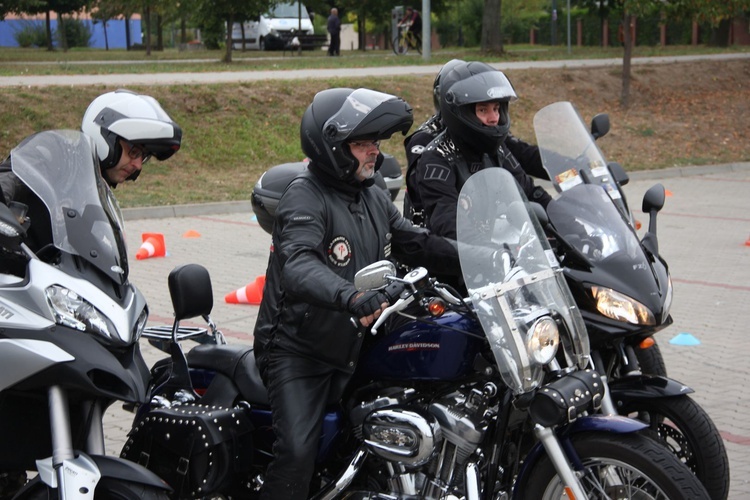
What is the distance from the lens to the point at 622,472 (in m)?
3.63

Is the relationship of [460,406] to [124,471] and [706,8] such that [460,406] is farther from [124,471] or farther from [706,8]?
[706,8]

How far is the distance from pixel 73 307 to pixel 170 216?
34.2 ft

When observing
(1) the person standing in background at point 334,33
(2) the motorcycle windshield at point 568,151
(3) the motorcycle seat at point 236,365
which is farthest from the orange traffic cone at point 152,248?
(1) the person standing in background at point 334,33

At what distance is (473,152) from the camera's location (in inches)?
218

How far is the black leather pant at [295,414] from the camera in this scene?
13.1ft

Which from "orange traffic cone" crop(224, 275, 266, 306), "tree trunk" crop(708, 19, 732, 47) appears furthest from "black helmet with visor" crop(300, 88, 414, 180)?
"tree trunk" crop(708, 19, 732, 47)

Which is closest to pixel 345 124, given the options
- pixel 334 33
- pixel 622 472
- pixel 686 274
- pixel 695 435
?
pixel 622 472

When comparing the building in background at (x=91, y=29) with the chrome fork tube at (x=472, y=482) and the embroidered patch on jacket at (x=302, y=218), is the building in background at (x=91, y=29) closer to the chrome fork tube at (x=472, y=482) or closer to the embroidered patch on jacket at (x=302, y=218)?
the embroidered patch on jacket at (x=302, y=218)

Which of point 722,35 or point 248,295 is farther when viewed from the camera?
point 722,35

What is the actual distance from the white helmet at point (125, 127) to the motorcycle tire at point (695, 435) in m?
2.08

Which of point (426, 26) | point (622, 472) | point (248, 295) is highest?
point (426, 26)

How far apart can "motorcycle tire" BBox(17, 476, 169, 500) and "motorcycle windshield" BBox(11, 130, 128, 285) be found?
670 millimetres

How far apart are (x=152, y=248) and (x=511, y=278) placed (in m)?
7.84

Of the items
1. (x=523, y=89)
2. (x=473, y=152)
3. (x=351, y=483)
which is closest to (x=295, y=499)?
(x=351, y=483)
